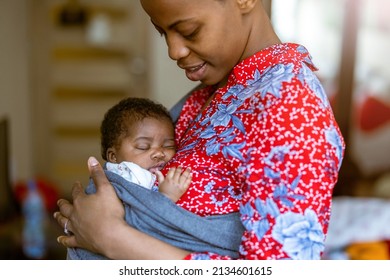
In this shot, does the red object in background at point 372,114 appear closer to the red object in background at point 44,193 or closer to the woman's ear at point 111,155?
the red object in background at point 44,193

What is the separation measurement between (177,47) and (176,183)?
0.21 metres

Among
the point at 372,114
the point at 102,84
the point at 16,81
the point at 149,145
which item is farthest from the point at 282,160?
the point at 102,84

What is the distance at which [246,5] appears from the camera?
37.4 inches

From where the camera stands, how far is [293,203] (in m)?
0.83

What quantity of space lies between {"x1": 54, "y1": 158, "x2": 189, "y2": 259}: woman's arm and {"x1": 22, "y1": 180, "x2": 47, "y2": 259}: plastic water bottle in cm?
224

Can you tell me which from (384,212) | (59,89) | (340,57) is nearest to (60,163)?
(59,89)

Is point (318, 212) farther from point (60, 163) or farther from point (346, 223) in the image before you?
point (60, 163)

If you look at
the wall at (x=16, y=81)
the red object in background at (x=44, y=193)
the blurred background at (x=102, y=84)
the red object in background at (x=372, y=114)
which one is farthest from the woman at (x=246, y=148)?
the wall at (x=16, y=81)

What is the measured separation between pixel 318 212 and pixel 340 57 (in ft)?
10.5

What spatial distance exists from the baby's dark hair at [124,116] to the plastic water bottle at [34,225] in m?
2.12

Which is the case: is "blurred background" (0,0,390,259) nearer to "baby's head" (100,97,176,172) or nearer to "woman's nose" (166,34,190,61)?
"baby's head" (100,97,176,172)

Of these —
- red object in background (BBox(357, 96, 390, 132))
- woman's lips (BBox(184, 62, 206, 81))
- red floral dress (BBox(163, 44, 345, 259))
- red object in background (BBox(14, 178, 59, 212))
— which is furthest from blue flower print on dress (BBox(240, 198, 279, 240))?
red object in background (BBox(357, 96, 390, 132))

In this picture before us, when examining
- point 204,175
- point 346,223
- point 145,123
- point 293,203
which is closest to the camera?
point 293,203
